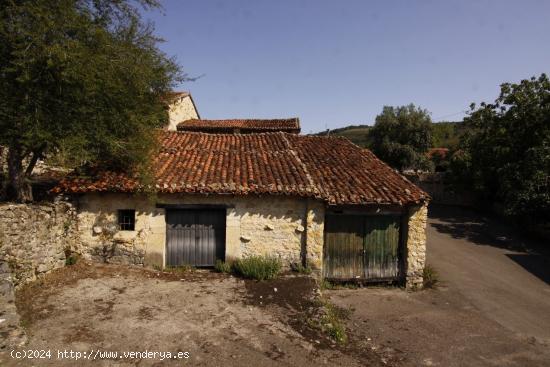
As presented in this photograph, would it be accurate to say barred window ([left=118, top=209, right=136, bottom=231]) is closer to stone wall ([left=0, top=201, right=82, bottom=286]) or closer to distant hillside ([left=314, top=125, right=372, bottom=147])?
stone wall ([left=0, top=201, right=82, bottom=286])

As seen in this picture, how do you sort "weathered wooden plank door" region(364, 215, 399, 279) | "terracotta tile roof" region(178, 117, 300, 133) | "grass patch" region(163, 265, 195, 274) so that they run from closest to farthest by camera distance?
1. "grass patch" region(163, 265, 195, 274)
2. "weathered wooden plank door" region(364, 215, 399, 279)
3. "terracotta tile roof" region(178, 117, 300, 133)

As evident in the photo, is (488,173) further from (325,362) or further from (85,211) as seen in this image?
(85,211)

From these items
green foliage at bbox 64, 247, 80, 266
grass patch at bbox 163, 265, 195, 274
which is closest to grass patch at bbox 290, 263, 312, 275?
grass patch at bbox 163, 265, 195, 274

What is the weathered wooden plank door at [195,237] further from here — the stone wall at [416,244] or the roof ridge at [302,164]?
Answer: the stone wall at [416,244]

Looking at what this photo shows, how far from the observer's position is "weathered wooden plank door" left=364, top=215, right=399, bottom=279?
10891 millimetres

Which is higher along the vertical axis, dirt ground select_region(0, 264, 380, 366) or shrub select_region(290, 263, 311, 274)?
shrub select_region(290, 263, 311, 274)

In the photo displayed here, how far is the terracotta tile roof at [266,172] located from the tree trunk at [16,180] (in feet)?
3.22

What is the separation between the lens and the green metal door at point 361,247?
1077cm

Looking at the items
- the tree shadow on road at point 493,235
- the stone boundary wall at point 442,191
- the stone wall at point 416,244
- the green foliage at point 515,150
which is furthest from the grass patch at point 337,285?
the stone boundary wall at point 442,191

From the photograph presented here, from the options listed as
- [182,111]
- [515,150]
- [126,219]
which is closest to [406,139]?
[515,150]

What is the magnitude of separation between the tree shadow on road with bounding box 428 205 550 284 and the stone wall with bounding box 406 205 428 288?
563cm

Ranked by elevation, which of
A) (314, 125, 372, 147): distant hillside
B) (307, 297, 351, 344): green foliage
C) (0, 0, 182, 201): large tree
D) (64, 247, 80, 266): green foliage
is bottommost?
(307, 297, 351, 344): green foliage

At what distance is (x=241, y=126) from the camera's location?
82.7 feet

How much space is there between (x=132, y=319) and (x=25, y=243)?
10.4 ft
